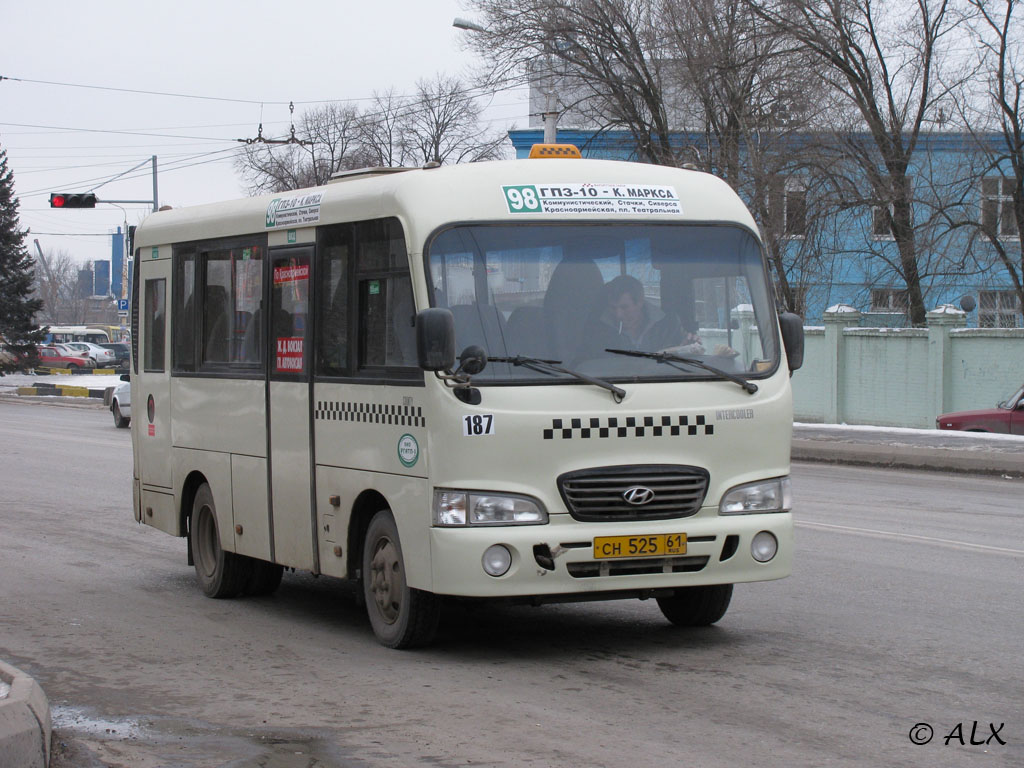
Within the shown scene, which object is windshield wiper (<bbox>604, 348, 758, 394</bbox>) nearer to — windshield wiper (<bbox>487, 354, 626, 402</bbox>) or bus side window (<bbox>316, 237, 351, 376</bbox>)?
windshield wiper (<bbox>487, 354, 626, 402</bbox>)

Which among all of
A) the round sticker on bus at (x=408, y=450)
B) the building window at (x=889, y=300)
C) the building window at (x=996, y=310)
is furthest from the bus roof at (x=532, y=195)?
the building window at (x=996, y=310)

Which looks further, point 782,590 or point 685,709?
point 782,590

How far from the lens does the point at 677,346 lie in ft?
25.6

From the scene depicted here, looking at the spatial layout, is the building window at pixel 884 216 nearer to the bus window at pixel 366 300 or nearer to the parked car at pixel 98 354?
the bus window at pixel 366 300

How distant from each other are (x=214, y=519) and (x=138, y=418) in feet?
5.37

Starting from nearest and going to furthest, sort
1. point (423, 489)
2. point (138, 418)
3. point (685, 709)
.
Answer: point (685, 709) → point (423, 489) → point (138, 418)

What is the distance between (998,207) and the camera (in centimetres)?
A: 3275

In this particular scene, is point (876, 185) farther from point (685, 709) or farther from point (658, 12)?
point (685, 709)

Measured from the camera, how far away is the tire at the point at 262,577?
10062 millimetres

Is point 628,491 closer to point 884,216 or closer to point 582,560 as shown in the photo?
point 582,560

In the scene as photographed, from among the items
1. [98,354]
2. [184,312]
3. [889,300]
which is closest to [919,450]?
[184,312]

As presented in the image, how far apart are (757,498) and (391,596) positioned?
2023 millimetres

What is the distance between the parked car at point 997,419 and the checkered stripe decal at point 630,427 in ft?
58.0

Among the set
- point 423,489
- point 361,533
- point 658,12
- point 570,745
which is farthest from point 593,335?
point 658,12
